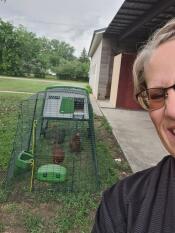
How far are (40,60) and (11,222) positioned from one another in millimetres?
47310

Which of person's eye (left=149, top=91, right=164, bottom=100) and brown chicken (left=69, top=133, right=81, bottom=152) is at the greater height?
person's eye (left=149, top=91, right=164, bottom=100)

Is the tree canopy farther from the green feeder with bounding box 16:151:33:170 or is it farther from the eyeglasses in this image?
the eyeglasses

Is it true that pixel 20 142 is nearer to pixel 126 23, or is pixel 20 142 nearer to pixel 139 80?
pixel 139 80

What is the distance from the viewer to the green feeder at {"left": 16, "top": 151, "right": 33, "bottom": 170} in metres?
4.31

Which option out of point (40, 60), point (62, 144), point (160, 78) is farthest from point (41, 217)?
point (40, 60)

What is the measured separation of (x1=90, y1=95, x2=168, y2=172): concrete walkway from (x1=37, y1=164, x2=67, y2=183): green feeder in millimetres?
1299

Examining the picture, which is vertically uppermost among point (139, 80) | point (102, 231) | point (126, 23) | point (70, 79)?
point (126, 23)

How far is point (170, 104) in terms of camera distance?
1.09m

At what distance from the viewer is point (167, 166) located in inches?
49.1

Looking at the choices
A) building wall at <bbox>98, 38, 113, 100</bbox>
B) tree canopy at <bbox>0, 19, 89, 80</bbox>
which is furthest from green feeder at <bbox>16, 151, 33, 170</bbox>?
tree canopy at <bbox>0, 19, 89, 80</bbox>

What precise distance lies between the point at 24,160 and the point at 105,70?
435 inches

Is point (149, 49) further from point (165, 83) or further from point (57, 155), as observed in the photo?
point (57, 155)

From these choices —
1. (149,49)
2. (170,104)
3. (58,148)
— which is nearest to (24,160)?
(58,148)

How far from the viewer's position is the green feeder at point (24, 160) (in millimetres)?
4312
